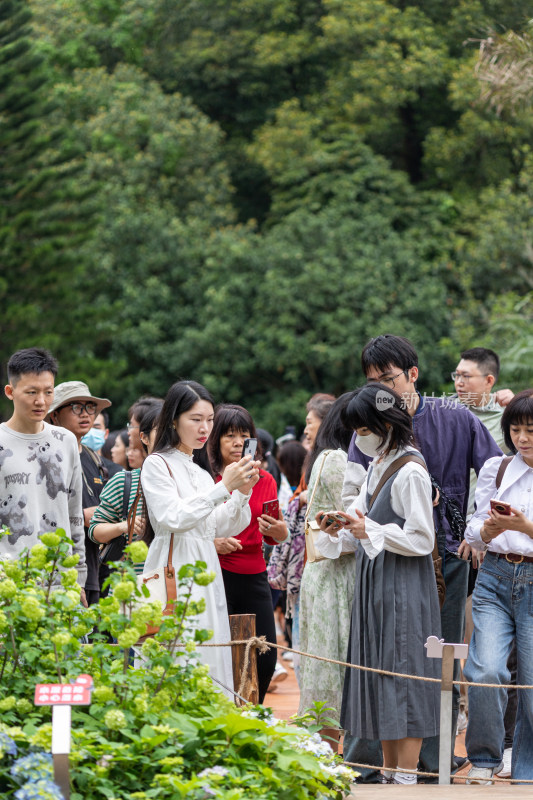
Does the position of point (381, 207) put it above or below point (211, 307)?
above

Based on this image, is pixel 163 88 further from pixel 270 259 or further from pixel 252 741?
pixel 252 741

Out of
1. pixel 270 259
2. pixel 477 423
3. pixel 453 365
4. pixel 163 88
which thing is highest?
pixel 163 88

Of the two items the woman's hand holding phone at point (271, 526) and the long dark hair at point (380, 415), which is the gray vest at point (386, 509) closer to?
the long dark hair at point (380, 415)

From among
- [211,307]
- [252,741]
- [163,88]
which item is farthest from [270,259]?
[252,741]

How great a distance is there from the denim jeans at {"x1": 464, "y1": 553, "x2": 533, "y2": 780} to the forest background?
10336mm

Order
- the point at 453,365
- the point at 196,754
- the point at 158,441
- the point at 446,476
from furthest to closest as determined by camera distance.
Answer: the point at 453,365, the point at 446,476, the point at 158,441, the point at 196,754

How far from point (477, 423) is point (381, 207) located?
43.0ft

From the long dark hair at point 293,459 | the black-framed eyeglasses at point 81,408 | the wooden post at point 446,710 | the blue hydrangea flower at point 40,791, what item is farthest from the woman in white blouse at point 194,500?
the long dark hair at point 293,459

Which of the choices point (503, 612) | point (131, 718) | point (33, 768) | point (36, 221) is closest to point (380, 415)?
point (503, 612)

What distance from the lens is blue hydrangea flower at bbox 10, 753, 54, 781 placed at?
7.64 feet

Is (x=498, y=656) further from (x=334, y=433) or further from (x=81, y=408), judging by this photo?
(x=81, y=408)

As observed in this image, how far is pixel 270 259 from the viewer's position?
16.5m

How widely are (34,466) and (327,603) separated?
124 cm

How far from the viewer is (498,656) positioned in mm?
3623
